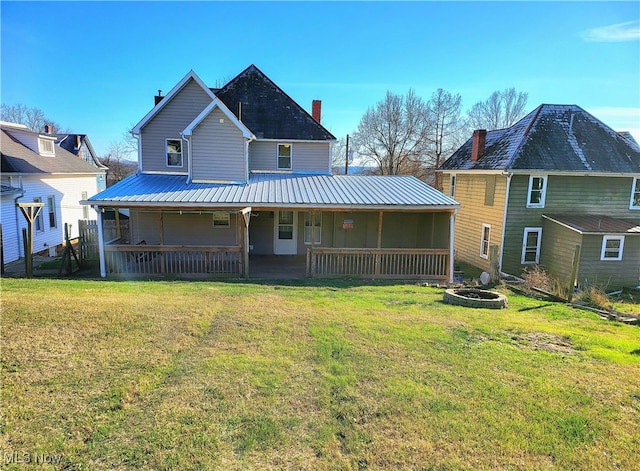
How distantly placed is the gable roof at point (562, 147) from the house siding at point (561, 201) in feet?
1.91

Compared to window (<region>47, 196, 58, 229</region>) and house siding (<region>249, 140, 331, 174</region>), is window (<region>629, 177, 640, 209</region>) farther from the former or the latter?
window (<region>47, 196, 58, 229</region>)

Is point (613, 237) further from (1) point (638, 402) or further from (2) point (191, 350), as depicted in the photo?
(2) point (191, 350)

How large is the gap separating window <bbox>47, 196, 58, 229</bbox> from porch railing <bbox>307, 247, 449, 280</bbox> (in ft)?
49.6

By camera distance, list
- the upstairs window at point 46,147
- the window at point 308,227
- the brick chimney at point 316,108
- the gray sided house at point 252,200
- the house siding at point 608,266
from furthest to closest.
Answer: the upstairs window at point 46,147, the brick chimney at point 316,108, the window at point 308,227, the house siding at point 608,266, the gray sided house at point 252,200

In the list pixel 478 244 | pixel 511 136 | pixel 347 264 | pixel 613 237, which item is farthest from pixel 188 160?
pixel 613 237

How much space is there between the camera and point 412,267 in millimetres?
13852

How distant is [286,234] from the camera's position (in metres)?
17.1

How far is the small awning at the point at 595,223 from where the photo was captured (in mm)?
15297

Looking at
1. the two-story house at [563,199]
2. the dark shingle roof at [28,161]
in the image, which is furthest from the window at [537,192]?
the dark shingle roof at [28,161]

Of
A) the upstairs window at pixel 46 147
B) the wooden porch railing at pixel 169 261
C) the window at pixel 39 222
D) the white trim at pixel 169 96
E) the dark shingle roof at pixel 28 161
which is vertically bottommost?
the wooden porch railing at pixel 169 261

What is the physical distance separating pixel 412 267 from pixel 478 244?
705 centimetres

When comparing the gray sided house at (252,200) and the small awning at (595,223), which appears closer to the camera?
the gray sided house at (252,200)

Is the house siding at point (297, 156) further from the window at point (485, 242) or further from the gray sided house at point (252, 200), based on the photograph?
the window at point (485, 242)

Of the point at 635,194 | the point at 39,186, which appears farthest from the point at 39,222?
the point at 635,194
